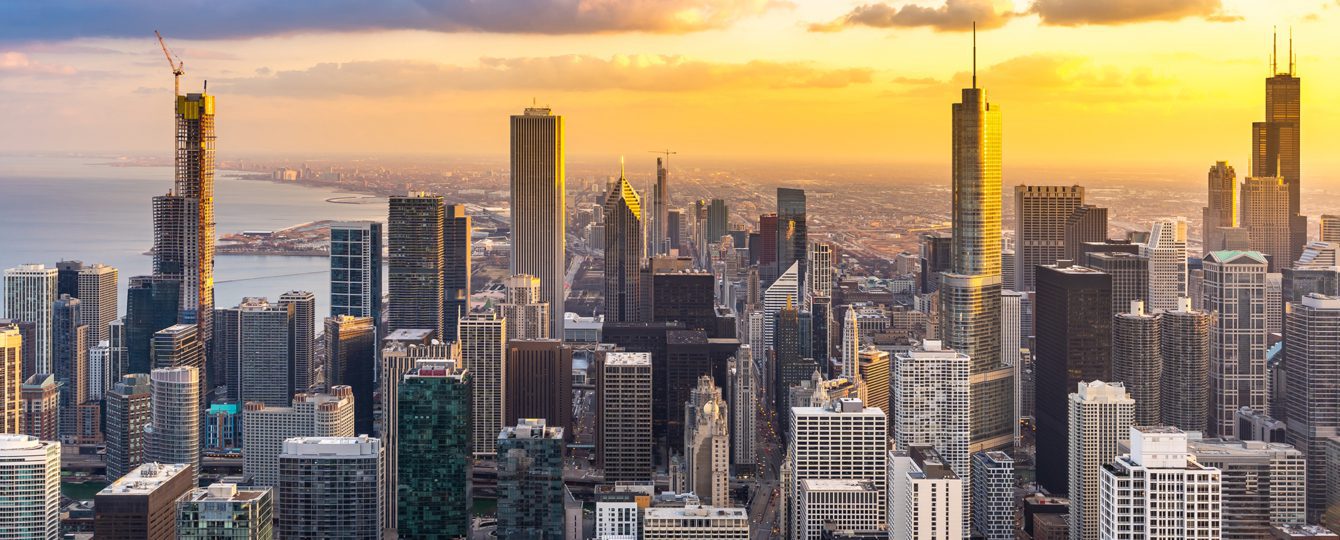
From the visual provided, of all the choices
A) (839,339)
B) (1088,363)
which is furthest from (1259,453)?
(839,339)

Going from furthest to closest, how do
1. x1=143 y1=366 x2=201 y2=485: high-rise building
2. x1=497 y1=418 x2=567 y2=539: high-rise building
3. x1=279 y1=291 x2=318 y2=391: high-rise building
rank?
x1=279 y1=291 x2=318 y2=391: high-rise building, x1=143 y1=366 x2=201 y2=485: high-rise building, x1=497 y1=418 x2=567 y2=539: high-rise building

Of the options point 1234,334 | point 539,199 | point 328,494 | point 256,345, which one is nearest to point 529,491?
point 328,494

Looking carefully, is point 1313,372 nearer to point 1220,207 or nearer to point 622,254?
point 1220,207

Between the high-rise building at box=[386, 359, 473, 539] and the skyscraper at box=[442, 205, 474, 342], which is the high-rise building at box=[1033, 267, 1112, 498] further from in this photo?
the skyscraper at box=[442, 205, 474, 342]

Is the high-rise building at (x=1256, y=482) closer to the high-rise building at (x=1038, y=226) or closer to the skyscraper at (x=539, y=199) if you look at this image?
the high-rise building at (x=1038, y=226)

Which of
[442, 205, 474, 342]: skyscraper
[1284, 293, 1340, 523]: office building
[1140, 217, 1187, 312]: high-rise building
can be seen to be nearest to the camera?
[1284, 293, 1340, 523]: office building

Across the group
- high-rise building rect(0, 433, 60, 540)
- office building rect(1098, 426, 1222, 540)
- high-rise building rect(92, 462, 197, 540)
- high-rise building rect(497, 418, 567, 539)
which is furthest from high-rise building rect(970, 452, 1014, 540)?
high-rise building rect(0, 433, 60, 540)

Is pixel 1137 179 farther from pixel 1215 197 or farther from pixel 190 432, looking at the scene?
pixel 190 432
